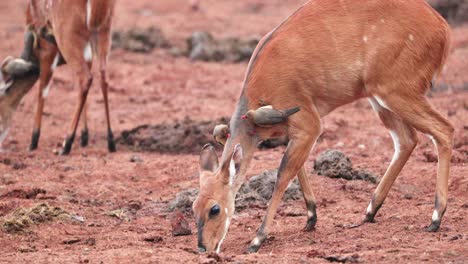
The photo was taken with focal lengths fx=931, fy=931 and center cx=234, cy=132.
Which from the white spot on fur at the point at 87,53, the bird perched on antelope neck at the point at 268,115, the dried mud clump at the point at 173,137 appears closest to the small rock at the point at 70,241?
the bird perched on antelope neck at the point at 268,115

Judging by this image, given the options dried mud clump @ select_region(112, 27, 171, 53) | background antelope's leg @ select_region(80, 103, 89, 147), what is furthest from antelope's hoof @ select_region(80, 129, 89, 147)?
dried mud clump @ select_region(112, 27, 171, 53)

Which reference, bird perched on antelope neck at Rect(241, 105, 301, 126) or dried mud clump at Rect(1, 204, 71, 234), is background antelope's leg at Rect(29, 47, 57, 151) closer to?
dried mud clump at Rect(1, 204, 71, 234)

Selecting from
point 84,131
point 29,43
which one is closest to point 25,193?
point 84,131

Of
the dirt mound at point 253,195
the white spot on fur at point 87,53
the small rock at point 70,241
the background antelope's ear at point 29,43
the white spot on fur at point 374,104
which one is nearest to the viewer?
the white spot on fur at point 374,104

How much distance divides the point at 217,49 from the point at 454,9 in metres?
5.13

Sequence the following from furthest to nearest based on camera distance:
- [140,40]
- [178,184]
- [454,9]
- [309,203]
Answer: [140,40], [454,9], [178,184], [309,203]

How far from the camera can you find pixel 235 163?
8203 mm

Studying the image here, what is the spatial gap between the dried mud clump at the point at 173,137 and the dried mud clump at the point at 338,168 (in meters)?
2.40

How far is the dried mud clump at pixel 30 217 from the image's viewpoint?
29.4 ft

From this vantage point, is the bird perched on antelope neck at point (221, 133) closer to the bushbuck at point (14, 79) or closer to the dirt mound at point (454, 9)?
the bushbuck at point (14, 79)

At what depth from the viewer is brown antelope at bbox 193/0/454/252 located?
325 inches

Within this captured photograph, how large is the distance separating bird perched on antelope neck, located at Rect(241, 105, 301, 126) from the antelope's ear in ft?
0.94

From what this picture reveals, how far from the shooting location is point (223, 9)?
2639 centimetres

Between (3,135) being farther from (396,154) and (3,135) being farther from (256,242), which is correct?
(396,154)
